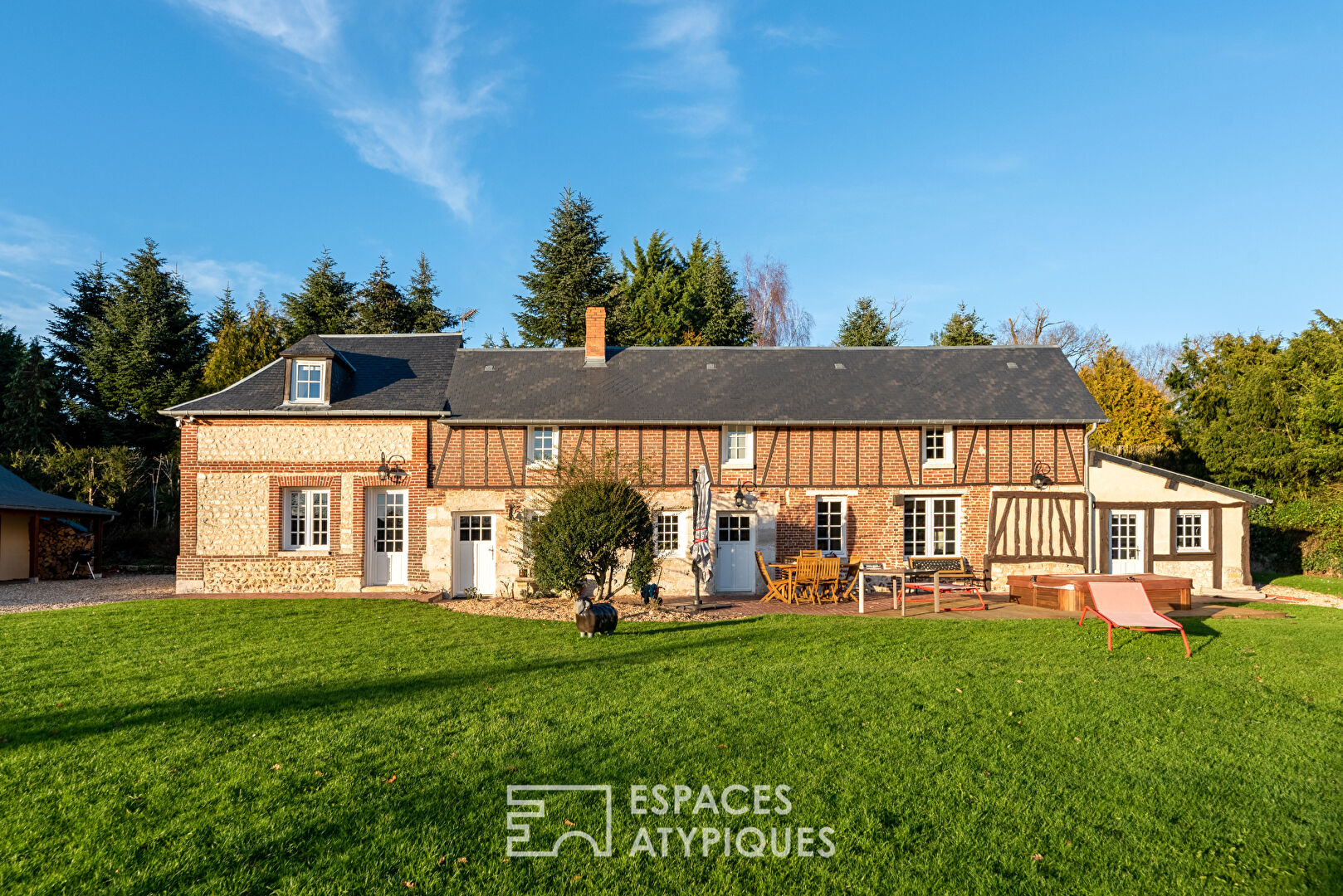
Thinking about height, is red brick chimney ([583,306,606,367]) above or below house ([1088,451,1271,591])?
above

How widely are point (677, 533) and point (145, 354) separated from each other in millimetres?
23890

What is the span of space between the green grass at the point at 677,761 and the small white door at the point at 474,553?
671cm

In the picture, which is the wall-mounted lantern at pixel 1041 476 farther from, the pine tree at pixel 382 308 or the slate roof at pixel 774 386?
the pine tree at pixel 382 308

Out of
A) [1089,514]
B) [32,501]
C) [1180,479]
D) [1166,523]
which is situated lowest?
[1166,523]

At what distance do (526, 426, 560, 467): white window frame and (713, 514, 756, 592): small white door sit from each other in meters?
3.93

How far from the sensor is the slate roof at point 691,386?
1520 cm

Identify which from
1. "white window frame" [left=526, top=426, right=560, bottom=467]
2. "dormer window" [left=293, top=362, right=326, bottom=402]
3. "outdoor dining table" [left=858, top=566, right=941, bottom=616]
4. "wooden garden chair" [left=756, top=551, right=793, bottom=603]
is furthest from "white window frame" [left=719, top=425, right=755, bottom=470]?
"dormer window" [left=293, top=362, right=326, bottom=402]

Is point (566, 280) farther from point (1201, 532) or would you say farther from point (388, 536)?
point (1201, 532)

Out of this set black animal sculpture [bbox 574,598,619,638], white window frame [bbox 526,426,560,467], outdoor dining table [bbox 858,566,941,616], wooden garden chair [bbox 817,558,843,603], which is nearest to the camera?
black animal sculpture [bbox 574,598,619,638]

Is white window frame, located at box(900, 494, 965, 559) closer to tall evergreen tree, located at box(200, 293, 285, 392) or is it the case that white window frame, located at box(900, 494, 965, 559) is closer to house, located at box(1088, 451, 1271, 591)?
house, located at box(1088, 451, 1271, 591)

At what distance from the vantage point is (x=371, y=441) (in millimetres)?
15383

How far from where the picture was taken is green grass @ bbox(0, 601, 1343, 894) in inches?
134

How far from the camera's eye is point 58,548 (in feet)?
62.1

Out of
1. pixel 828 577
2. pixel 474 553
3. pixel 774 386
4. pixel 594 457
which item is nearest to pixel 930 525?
pixel 828 577
